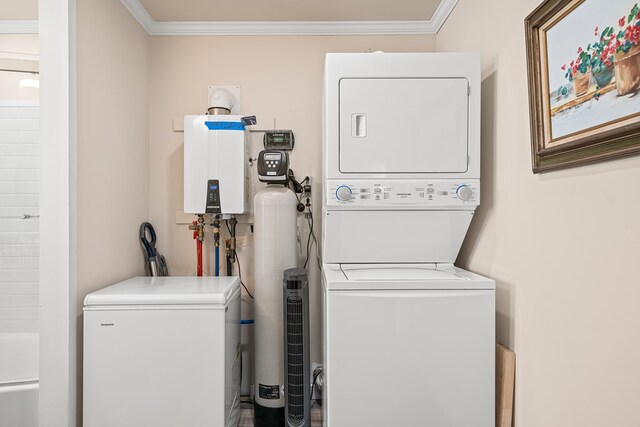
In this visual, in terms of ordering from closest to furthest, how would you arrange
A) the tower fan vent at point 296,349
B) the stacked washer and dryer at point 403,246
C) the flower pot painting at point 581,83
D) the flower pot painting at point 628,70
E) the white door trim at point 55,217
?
the flower pot painting at point 628,70, the flower pot painting at point 581,83, the stacked washer and dryer at point 403,246, the white door trim at point 55,217, the tower fan vent at point 296,349

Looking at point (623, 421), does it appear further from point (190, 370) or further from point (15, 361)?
point (15, 361)

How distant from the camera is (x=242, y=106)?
2.21 m

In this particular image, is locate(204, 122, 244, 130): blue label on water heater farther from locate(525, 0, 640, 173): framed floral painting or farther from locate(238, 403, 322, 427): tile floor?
locate(238, 403, 322, 427): tile floor

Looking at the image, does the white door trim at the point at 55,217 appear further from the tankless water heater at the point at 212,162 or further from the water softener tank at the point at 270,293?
the water softener tank at the point at 270,293

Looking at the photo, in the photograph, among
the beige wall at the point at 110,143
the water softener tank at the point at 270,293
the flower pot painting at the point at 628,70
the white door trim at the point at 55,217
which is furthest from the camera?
the water softener tank at the point at 270,293

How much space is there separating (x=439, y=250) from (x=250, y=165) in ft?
4.32

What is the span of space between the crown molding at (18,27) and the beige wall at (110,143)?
0.68m

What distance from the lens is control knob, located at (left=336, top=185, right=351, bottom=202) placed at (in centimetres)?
148

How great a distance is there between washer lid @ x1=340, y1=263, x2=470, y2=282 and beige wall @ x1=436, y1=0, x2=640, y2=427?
0.22m

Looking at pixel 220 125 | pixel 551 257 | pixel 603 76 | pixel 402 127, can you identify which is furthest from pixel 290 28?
pixel 551 257

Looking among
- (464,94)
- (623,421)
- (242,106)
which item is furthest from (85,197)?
(623,421)

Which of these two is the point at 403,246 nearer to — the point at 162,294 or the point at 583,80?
the point at 583,80

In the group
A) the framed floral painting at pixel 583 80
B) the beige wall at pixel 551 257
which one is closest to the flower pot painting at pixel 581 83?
the framed floral painting at pixel 583 80

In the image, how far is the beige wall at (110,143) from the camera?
60.5 inches
